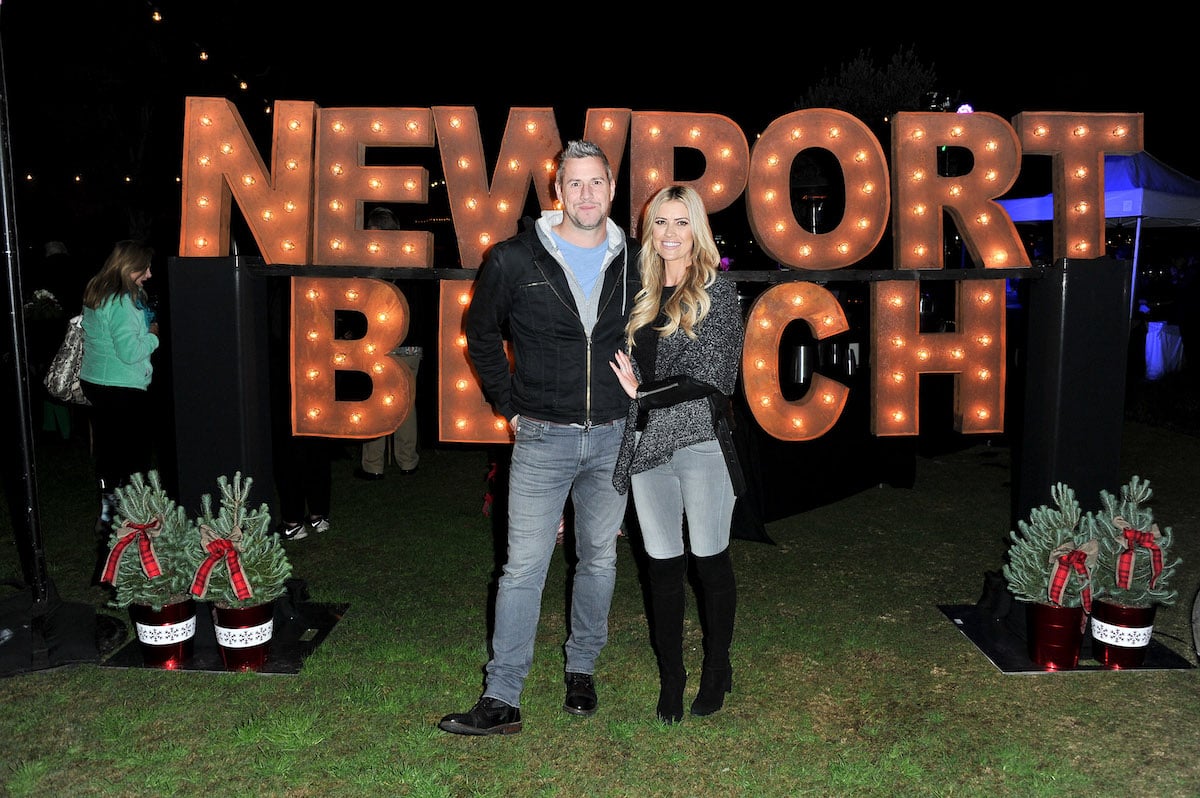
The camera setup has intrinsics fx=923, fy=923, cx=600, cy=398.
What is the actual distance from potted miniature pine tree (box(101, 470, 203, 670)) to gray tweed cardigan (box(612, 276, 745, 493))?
2140 millimetres

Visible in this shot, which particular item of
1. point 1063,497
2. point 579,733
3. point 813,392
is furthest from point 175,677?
point 1063,497

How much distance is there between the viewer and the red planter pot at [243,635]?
13.5 ft

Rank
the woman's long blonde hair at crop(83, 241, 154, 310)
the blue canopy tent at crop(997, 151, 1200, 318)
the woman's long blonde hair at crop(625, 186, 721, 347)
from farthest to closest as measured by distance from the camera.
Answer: the blue canopy tent at crop(997, 151, 1200, 318) → the woman's long blonde hair at crop(83, 241, 154, 310) → the woman's long blonde hair at crop(625, 186, 721, 347)

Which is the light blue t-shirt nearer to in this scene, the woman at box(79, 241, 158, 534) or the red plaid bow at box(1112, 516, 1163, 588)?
the red plaid bow at box(1112, 516, 1163, 588)

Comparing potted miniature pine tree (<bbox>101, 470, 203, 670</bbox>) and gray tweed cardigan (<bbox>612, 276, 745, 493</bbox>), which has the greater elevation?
gray tweed cardigan (<bbox>612, 276, 745, 493</bbox>)

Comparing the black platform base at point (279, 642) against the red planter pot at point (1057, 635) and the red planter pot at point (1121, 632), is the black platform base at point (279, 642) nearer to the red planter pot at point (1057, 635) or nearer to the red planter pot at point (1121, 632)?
the red planter pot at point (1057, 635)

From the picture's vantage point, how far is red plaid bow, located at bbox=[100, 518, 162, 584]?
412 cm

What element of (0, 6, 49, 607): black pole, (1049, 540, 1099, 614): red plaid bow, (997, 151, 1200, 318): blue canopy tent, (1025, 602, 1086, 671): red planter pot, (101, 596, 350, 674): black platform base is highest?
(997, 151, 1200, 318): blue canopy tent

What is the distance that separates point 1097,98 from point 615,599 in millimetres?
21227

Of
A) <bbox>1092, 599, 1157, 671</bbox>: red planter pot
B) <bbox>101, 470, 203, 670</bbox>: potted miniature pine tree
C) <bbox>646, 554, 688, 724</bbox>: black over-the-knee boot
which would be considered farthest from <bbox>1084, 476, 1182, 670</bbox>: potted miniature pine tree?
<bbox>101, 470, 203, 670</bbox>: potted miniature pine tree

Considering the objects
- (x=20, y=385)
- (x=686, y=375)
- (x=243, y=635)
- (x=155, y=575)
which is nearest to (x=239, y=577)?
(x=243, y=635)

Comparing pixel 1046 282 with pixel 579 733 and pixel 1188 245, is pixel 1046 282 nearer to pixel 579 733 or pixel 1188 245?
pixel 579 733

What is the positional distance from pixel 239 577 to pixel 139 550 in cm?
48

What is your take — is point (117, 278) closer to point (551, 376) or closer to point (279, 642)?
point (279, 642)
